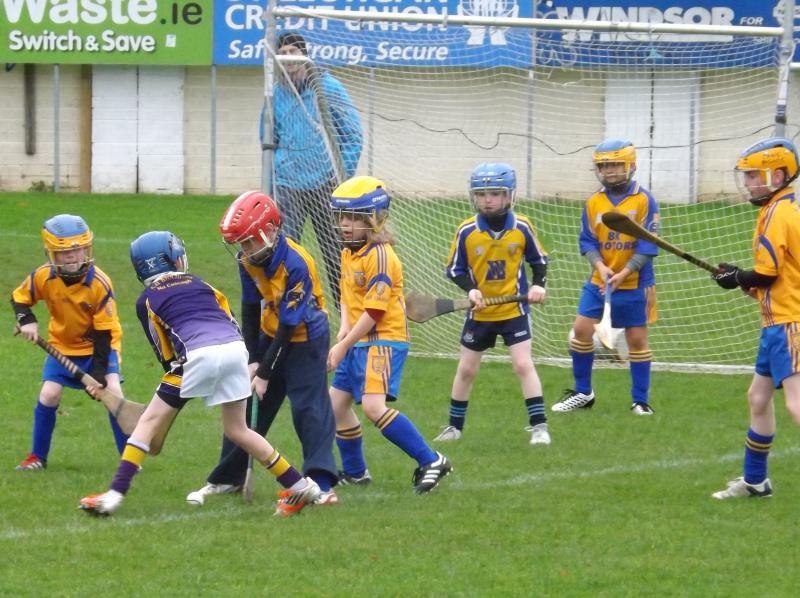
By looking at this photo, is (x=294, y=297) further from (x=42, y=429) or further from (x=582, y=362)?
(x=582, y=362)

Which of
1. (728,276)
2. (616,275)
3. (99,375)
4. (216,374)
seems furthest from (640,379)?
(216,374)

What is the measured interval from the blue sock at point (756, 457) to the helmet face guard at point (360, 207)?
1976mm

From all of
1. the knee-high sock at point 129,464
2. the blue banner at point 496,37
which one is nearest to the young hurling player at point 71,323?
the knee-high sock at point 129,464

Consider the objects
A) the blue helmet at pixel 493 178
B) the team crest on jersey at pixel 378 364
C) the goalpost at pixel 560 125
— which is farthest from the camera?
Answer: the goalpost at pixel 560 125

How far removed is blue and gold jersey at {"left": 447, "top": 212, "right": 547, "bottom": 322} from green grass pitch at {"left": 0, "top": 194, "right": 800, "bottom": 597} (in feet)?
2.41

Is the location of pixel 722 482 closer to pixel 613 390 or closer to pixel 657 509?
pixel 657 509

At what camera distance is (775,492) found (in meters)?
6.63

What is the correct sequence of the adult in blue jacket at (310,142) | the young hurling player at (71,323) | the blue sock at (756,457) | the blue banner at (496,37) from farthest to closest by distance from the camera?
the blue banner at (496,37)
the adult in blue jacket at (310,142)
the young hurling player at (71,323)
the blue sock at (756,457)

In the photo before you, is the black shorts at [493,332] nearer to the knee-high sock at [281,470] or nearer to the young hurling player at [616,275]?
the young hurling player at [616,275]

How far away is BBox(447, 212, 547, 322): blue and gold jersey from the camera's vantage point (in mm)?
8047

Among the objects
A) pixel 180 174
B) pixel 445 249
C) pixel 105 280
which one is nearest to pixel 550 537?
pixel 105 280

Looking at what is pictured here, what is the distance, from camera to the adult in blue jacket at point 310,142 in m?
10.1

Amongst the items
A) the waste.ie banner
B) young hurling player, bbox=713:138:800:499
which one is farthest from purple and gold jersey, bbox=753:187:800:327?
the waste.ie banner

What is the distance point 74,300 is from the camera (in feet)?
23.5
